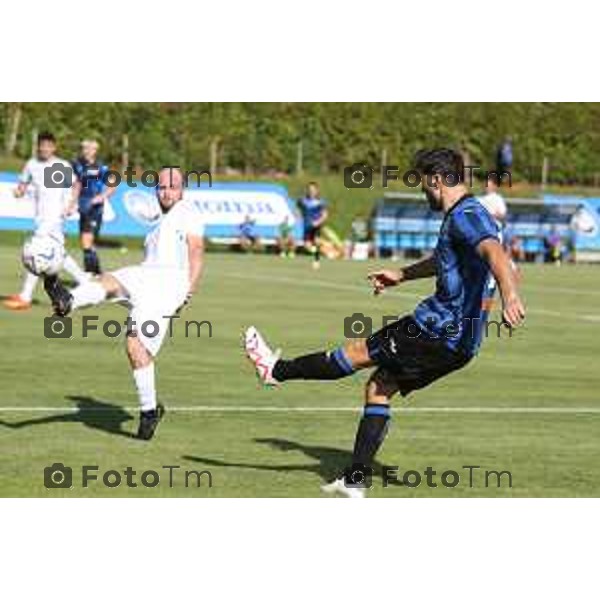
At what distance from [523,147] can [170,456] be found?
151 feet

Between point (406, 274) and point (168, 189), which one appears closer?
point (406, 274)

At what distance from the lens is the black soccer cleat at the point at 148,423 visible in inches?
520

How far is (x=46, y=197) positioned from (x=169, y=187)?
1066 centimetres

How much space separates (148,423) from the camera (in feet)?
43.4

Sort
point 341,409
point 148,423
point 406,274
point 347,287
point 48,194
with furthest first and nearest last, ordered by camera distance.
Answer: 1. point 347,287
2. point 48,194
3. point 341,409
4. point 148,423
5. point 406,274

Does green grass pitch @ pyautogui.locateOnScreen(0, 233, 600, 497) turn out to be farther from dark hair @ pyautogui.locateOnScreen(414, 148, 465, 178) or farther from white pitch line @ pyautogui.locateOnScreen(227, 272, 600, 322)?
dark hair @ pyautogui.locateOnScreen(414, 148, 465, 178)

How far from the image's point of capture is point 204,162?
177 ft

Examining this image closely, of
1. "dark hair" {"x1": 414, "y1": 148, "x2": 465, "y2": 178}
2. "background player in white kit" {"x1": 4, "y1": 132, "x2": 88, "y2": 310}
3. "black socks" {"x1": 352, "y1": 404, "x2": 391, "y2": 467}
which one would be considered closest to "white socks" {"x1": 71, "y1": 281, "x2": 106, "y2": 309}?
"black socks" {"x1": 352, "y1": 404, "x2": 391, "y2": 467}

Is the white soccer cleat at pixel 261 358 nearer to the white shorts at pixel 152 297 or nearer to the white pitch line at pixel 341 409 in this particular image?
the white shorts at pixel 152 297

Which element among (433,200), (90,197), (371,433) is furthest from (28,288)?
(433,200)

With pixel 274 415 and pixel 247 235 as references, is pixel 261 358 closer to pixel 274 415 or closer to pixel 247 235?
pixel 274 415

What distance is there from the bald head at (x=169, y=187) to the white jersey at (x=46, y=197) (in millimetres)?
10121

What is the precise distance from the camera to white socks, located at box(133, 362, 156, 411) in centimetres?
1322

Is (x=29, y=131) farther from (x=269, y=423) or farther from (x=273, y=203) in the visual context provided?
(x=269, y=423)
